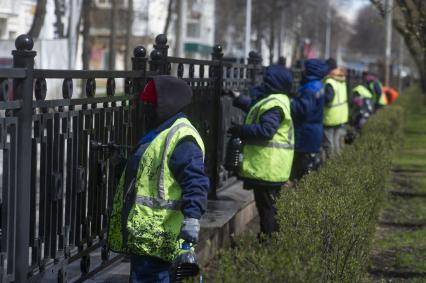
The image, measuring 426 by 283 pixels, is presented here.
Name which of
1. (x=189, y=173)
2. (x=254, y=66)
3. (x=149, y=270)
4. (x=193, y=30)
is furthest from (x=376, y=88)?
(x=193, y=30)

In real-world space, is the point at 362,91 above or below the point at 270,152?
above

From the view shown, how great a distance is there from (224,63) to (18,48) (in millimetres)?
5423

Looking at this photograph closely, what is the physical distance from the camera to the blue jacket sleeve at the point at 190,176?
4500 millimetres

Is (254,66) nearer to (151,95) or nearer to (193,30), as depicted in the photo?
Answer: (151,95)

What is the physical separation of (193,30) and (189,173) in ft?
261

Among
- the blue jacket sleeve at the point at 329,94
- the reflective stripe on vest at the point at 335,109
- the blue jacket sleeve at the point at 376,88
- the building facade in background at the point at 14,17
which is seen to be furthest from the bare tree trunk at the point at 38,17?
the blue jacket sleeve at the point at 329,94

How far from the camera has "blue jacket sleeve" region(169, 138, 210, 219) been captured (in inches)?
177

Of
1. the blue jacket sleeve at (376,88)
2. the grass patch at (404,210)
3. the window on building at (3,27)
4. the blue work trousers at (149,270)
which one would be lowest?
the grass patch at (404,210)

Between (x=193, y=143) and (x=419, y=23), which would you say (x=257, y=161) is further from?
(x=419, y=23)

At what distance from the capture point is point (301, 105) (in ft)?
33.6

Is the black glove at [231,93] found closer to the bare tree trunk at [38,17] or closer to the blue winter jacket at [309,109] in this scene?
the blue winter jacket at [309,109]

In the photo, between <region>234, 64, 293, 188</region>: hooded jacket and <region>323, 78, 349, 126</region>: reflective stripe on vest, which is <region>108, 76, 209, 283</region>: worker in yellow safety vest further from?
<region>323, 78, 349, 126</region>: reflective stripe on vest

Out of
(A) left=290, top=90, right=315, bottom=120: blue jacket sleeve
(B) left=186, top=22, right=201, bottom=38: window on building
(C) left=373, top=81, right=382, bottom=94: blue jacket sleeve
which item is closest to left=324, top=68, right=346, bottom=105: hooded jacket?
(A) left=290, top=90, right=315, bottom=120: blue jacket sleeve

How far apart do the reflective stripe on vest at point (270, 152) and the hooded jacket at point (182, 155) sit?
11.0ft
